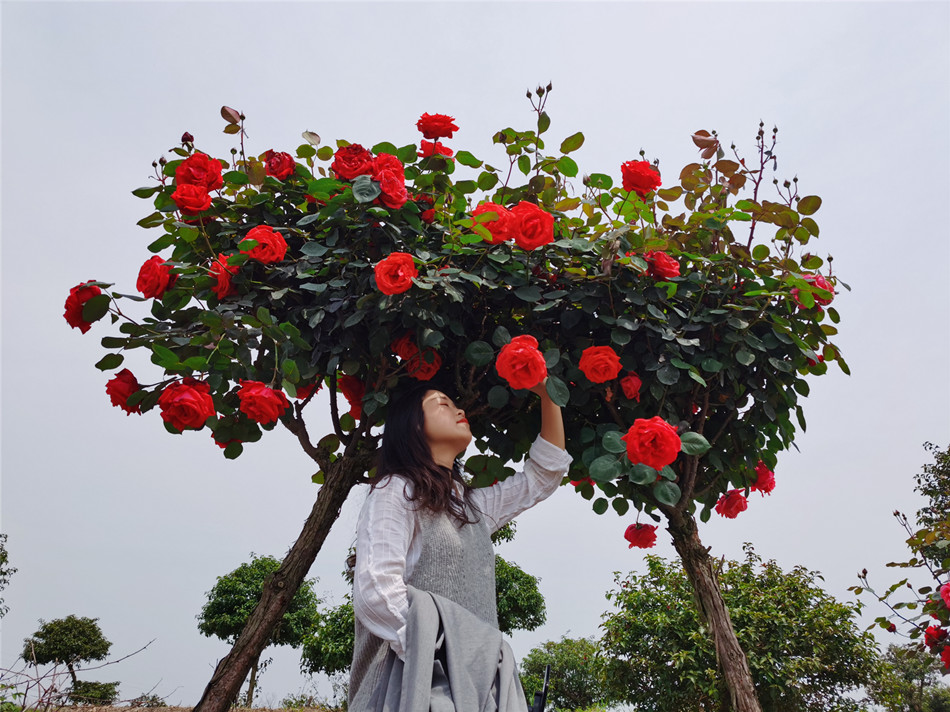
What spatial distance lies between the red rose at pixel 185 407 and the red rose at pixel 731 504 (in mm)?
2027

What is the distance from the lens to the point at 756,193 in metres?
2.90

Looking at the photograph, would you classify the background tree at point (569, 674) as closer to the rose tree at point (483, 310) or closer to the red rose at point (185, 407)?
the rose tree at point (483, 310)

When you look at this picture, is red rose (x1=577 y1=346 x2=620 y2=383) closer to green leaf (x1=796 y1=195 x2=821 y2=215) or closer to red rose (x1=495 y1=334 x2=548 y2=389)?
red rose (x1=495 y1=334 x2=548 y2=389)

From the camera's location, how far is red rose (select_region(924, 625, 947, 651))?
4.15m

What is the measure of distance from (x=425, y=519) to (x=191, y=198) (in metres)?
1.33

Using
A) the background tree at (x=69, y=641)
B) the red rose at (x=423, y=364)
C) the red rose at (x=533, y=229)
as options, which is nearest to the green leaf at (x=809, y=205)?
the red rose at (x=533, y=229)

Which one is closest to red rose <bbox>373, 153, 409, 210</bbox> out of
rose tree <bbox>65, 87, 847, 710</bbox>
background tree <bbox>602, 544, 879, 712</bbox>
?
rose tree <bbox>65, 87, 847, 710</bbox>

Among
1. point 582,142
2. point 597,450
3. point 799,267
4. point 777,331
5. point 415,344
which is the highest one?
point 582,142

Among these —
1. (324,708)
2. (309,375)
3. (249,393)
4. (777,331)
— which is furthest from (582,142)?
(324,708)

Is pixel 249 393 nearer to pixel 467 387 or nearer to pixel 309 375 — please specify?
pixel 309 375

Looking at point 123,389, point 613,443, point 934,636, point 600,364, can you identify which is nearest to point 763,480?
point 613,443

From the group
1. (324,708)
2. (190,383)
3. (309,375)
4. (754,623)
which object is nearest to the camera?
(190,383)

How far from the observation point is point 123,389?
238cm

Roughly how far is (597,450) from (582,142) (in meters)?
1.11
